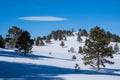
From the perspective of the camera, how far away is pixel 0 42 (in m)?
83.2

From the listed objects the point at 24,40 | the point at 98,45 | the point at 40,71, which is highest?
the point at 24,40

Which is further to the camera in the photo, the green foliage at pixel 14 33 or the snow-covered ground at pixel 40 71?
the green foliage at pixel 14 33

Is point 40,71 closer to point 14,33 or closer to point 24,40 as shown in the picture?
point 24,40

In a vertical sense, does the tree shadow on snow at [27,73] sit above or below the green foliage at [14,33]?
below

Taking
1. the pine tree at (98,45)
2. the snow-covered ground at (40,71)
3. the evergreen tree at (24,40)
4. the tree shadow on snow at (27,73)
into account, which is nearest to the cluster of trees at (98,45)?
the pine tree at (98,45)

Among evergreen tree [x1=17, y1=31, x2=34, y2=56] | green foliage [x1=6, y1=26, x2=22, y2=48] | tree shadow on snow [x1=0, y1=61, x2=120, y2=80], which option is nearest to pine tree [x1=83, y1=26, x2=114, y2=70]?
evergreen tree [x1=17, y1=31, x2=34, y2=56]

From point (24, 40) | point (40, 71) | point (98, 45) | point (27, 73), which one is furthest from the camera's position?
point (24, 40)

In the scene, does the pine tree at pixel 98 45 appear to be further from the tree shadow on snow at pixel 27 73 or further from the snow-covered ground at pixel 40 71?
the tree shadow on snow at pixel 27 73

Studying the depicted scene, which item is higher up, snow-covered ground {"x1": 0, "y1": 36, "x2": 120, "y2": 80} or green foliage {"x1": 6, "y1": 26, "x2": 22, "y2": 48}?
green foliage {"x1": 6, "y1": 26, "x2": 22, "y2": 48}

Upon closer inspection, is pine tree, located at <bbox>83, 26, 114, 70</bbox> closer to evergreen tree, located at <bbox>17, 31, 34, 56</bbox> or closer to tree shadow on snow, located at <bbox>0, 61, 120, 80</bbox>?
evergreen tree, located at <bbox>17, 31, 34, 56</bbox>

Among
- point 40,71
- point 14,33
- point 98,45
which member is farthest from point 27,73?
point 14,33

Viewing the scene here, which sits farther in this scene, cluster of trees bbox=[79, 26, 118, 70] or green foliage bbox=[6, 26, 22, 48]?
green foliage bbox=[6, 26, 22, 48]

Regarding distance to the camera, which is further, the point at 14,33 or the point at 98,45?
the point at 14,33

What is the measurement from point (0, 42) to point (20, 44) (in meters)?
26.5
